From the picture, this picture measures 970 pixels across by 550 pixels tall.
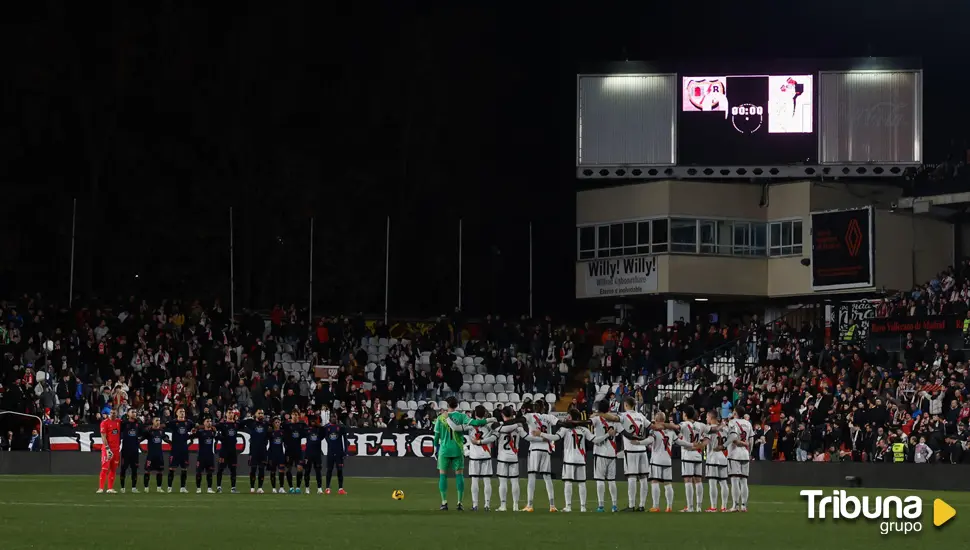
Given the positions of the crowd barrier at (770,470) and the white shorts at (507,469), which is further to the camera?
the crowd barrier at (770,470)

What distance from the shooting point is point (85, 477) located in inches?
1892

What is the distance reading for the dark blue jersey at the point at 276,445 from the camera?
129 feet

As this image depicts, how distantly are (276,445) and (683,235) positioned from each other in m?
31.6

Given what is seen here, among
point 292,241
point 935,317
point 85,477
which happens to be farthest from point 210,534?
point 292,241

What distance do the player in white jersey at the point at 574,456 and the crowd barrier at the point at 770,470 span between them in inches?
498

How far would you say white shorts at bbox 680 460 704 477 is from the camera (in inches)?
1273

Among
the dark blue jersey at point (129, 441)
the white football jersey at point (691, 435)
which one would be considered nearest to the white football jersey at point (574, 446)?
the white football jersey at point (691, 435)

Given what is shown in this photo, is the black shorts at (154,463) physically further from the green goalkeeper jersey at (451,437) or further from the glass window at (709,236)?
the glass window at (709,236)

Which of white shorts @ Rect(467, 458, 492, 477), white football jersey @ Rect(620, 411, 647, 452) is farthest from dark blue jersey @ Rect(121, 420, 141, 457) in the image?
white football jersey @ Rect(620, 411, 647, 452)

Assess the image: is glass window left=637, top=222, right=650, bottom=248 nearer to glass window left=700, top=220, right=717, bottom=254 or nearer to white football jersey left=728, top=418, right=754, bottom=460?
glass window left=700, top=220, right=717, bottom=254

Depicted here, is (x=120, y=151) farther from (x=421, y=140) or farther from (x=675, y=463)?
(x=675, y=463)

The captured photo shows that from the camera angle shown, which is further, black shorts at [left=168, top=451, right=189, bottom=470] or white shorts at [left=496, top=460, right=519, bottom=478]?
black shorts at [left=168, top=451, right=189, bottom=470]

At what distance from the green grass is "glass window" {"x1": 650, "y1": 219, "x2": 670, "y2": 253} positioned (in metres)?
31.3

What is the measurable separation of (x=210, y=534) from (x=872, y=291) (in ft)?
143
